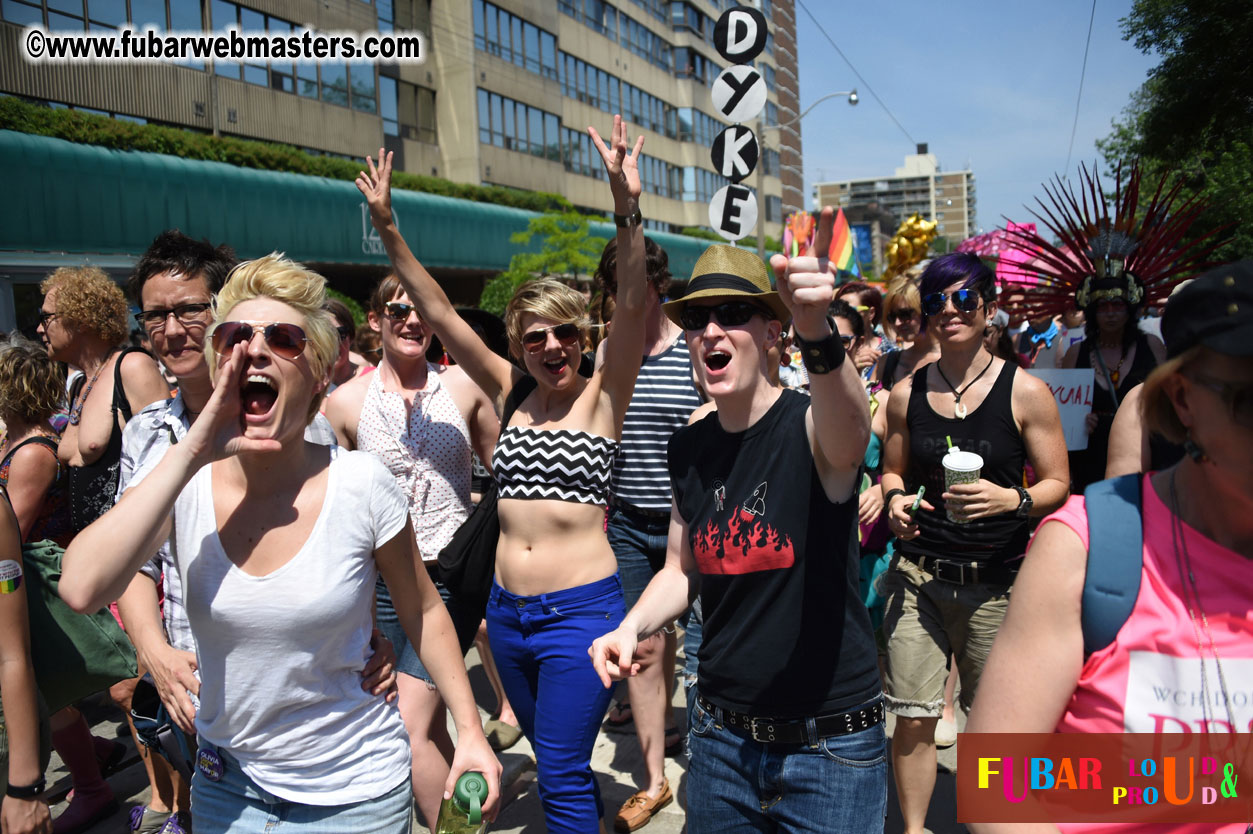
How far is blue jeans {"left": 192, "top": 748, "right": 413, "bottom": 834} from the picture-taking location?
220 centimetres

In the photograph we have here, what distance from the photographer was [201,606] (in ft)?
7.11

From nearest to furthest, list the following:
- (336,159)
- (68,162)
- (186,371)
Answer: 1. (186,371)
2. (68,162)
3. (336,159)

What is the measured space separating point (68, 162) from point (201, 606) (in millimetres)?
20029

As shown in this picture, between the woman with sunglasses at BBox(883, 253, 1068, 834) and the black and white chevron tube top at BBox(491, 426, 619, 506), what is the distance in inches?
48.5

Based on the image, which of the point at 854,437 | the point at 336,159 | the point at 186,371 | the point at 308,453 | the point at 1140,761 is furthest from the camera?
the point at 336,159

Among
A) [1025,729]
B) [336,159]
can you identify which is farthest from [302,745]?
[336,159]

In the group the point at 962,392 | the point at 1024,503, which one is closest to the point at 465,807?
the point at 1024,503

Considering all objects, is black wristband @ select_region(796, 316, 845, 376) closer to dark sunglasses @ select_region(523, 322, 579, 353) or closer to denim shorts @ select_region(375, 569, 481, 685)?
dark sunglasses @ select_region(523, 322, 579, 353)

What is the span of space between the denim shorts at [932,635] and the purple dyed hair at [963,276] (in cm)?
118

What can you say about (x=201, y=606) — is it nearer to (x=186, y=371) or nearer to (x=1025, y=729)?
Answer: (x=186, y=371)

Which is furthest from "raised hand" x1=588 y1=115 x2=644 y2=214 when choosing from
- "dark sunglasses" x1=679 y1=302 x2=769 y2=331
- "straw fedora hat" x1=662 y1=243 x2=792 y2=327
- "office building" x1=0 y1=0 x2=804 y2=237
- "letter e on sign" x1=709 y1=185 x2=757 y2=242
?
"office building" x1=0 y1=0 x2=804 y2=237

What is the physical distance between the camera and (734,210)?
6.93 m

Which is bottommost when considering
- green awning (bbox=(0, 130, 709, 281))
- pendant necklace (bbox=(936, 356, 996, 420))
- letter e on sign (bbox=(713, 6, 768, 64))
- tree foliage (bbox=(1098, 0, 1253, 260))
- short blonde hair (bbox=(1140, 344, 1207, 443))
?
pendant necklace (bbox=(936, 356, 996, 420))

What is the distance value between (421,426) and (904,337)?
3.64m
